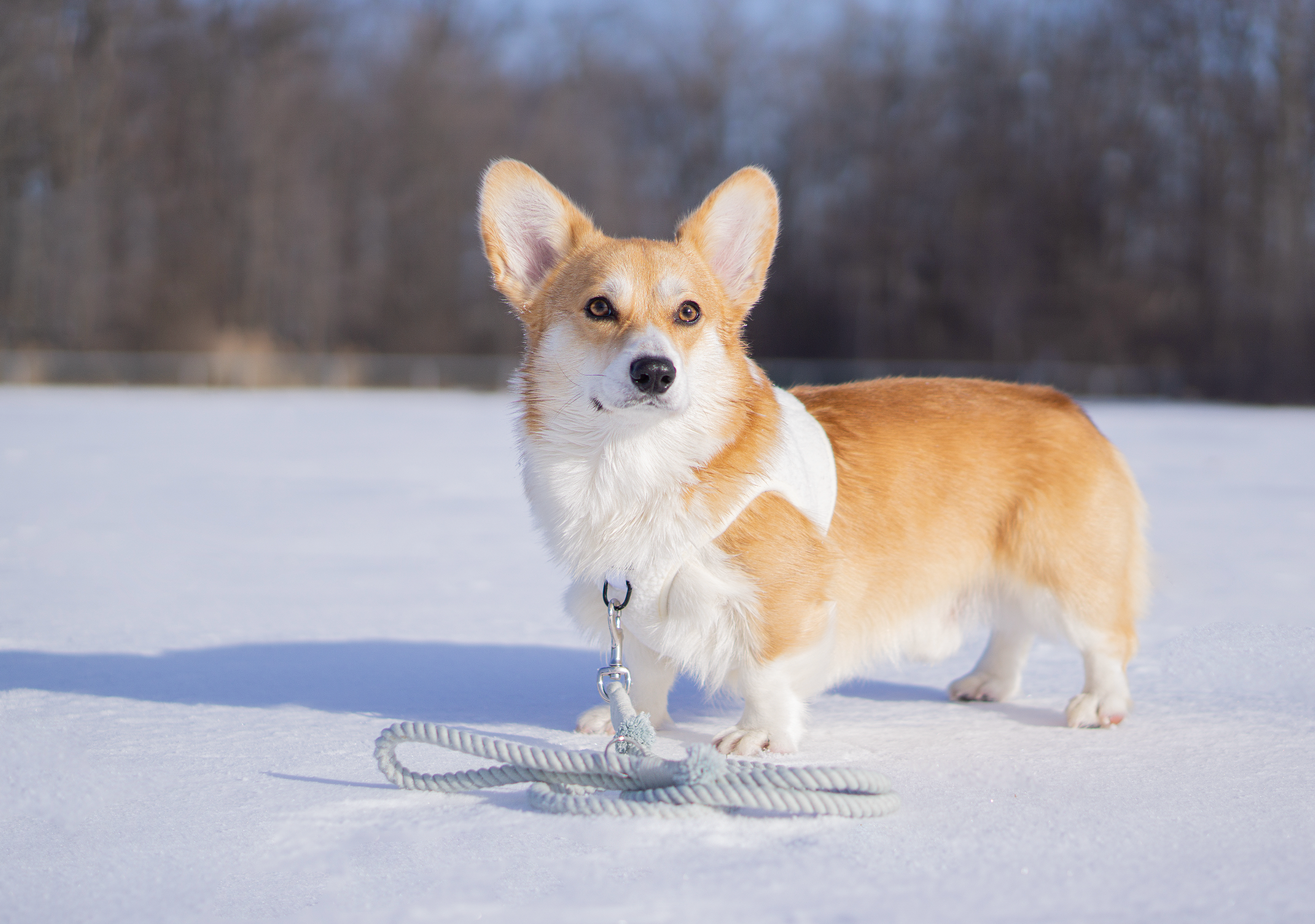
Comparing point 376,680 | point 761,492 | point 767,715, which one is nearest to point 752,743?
point 767,715

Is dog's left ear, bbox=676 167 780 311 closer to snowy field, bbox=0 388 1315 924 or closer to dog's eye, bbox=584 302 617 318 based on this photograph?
dog's eye, bbox=584 302 617 318

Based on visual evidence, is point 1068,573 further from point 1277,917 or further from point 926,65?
point 926,65

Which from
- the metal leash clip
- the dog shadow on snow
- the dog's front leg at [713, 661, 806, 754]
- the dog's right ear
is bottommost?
the dog shadow on snow

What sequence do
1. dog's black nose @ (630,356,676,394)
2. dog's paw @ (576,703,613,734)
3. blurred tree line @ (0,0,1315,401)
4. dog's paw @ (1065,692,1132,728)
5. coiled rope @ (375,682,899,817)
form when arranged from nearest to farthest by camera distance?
1. coiled rope @ (375,682,899,817)
2. dog's black nose @ (630,356,676,394)
3. dog's paw @ (576,703,613,734)
4. dog's paw @ (1065,692,1132,728)
5. blurred tree line @ (0,0,1315,401)

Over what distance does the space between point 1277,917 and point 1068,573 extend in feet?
3.95

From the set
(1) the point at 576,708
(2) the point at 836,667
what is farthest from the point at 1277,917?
(1) the point at 576,708

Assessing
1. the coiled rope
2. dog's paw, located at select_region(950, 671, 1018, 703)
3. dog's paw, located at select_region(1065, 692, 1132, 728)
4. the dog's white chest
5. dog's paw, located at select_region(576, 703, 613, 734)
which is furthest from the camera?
dog's paw, located at select_region(950, 671, 1018, 703)

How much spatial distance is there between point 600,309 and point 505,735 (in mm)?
967

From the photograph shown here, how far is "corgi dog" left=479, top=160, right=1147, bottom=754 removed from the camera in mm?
2334

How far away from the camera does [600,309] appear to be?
2.42m

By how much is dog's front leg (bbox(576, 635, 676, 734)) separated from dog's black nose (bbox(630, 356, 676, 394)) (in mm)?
612

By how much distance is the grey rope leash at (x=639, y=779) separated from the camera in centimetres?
193

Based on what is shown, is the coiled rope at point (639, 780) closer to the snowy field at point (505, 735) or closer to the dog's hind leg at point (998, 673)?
the snowy field at point (505, 735)

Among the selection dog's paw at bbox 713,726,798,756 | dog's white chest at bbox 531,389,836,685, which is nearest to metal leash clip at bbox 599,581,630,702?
dog's white chest at bbox 531,389,836,685
